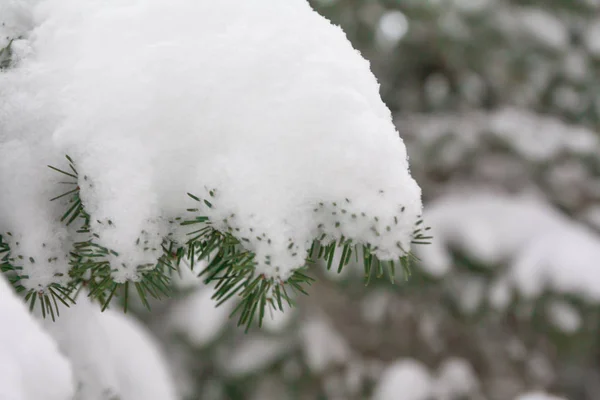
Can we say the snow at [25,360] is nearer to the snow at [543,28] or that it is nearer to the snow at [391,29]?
the snow at [391,29]

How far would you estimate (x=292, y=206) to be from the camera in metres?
0.46

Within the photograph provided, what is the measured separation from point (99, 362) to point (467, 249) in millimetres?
1571

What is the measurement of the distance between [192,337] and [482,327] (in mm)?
1191

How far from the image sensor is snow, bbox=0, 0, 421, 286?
453 millimetres

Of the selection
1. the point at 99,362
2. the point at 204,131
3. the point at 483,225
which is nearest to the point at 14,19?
the point at 204,131

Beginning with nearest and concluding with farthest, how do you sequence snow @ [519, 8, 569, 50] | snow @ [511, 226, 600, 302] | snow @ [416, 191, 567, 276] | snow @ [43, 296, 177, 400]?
snow @ [43, 296, 177, 400] < snow @ [511, 226, 600, 302] < snow @ [416, 191, 567, 276] < snow @ [519, 8, 569, 50]

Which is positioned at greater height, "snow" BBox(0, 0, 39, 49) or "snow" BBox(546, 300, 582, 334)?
"snow" BBox(0, 0, 39, 49)

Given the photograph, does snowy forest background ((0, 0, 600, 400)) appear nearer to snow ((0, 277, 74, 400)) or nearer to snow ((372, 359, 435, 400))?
snow ((372, 359, 435, 400))

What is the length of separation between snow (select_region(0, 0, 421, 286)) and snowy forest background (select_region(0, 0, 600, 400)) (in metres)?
1.43

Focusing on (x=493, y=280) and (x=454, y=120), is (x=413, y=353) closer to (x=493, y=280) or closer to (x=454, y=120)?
(x=493, y=280)

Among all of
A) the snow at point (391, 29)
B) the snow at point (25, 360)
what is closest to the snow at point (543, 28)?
the snow at point (391, 29)

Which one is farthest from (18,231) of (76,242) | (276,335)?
(276,335)

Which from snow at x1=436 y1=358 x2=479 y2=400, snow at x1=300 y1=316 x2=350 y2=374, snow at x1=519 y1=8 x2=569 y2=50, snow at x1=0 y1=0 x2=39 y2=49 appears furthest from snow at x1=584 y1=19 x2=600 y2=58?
snow at x1=0 y1=0 x2=39 y2=49

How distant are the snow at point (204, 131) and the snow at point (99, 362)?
291mm
